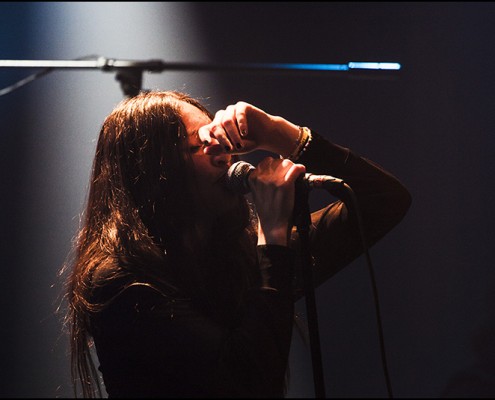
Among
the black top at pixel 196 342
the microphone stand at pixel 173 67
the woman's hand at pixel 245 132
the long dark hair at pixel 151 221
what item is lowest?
the black top at pixel 196 342

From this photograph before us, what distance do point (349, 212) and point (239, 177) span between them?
0.36 m

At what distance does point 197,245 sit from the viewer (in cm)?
133

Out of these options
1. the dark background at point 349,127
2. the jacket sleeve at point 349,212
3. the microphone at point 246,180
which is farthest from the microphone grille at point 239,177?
the dark background at point 349,127

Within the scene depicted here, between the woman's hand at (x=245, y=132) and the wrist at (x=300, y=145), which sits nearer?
the woman's hand at (x=245, y=132)

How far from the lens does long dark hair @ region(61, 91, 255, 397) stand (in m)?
1.23

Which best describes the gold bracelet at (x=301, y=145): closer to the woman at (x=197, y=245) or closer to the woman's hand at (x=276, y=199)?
the woman at (x=197, y=245)

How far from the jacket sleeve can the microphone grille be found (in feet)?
0.83

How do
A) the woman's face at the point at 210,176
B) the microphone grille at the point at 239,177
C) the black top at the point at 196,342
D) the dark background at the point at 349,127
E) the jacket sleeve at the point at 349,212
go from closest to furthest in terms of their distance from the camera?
the black top at the point at 196,342, the microphone grille at the point at 239,177, the woman's face at the point at 210,176, the jacket sleeve at the point at 349,212, the dark background at the point at 349,127

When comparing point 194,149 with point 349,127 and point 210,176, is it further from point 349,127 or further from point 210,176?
point 349,127

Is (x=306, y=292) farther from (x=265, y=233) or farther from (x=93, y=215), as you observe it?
(x=93, y=215)

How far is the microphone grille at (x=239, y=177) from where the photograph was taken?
1.16 metres

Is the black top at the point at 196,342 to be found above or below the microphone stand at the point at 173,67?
below

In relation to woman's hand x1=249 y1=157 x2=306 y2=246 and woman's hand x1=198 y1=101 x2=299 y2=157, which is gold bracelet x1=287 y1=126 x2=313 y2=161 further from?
woman's hand x1=249 y1=157 x2=306 y2=246

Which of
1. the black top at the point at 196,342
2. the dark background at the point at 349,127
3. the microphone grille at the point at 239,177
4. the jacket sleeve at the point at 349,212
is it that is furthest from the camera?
the dark background at the point at 349,127
